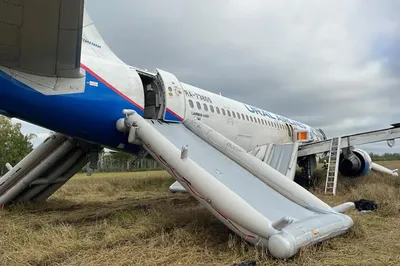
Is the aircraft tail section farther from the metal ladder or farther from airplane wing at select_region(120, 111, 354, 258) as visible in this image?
the metal ladder

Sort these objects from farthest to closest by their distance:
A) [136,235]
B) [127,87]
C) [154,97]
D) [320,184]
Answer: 1. [320,184]
2. [154,97]
3. [127,87]
4. [136,235]

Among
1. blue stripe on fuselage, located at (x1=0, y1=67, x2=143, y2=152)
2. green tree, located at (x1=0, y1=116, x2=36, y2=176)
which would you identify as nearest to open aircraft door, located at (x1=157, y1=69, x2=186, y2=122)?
blue stripe on fuselage, located at (x1=0, y1=67, x2=143, y2=152)

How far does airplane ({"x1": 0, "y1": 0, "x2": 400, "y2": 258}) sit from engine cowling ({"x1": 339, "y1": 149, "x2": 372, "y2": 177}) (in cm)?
520

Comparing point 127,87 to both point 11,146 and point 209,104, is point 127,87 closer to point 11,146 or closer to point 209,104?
point 209,104

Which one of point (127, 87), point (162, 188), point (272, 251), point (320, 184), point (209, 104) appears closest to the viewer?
point (272, 251)

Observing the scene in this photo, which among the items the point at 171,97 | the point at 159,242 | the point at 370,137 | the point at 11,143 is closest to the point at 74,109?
the point at 171,97

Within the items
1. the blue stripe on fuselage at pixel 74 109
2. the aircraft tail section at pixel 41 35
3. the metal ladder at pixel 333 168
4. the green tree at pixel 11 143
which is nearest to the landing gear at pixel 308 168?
the metal ladder at pixel 333 168

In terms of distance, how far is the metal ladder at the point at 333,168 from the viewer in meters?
12.4

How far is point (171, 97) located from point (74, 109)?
8.70 feet

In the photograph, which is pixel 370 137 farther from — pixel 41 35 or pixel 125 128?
pixel 41 35

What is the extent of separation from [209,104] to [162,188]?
7.29m

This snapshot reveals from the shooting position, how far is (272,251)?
4.66m

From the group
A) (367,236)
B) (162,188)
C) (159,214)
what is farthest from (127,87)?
(162,188)

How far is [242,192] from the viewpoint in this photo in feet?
19.3
